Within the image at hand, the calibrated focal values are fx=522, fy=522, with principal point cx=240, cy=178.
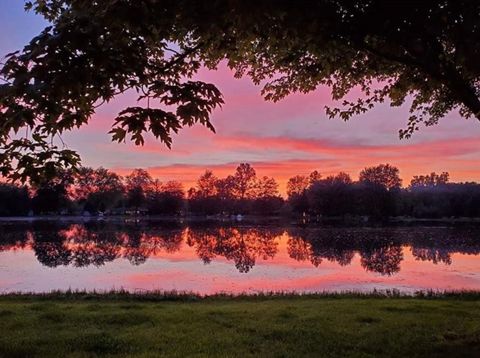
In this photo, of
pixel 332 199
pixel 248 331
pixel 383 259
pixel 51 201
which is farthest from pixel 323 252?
pixel 51 201

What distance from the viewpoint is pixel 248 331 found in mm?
9273

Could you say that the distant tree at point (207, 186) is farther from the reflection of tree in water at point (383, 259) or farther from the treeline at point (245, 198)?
the reflection of tree in water at point (383, 259)

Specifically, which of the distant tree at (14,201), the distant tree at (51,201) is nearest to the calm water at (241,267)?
the distant tree at (14,201)

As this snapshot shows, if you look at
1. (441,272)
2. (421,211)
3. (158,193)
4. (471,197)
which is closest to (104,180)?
(158,193)

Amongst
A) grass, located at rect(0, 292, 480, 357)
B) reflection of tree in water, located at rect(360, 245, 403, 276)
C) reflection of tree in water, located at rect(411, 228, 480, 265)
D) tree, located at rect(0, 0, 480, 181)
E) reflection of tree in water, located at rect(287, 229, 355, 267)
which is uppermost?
tree, located at rect(0, 0, 480, 181)

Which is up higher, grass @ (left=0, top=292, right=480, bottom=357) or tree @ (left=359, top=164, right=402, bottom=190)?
tree @ (left=359, top=164, right=402, bottom=190)

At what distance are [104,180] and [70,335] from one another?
14447cm

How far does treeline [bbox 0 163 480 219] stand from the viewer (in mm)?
124500

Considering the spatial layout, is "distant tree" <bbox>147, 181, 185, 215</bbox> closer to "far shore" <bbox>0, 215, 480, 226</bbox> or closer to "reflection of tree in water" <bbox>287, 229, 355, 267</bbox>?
"far shore" <bbox>0, 215, 480, 226</bbox>

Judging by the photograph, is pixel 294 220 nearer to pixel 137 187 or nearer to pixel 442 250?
pixel 137 187

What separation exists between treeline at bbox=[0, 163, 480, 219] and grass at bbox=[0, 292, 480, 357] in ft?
352

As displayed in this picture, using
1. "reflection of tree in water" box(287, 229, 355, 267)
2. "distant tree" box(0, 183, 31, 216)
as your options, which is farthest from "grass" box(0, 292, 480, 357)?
"distant tree" box(0, 183, 31, 216)

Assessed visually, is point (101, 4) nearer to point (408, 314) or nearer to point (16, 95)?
point (16, 95)

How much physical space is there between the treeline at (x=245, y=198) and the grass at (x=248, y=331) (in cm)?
10719
